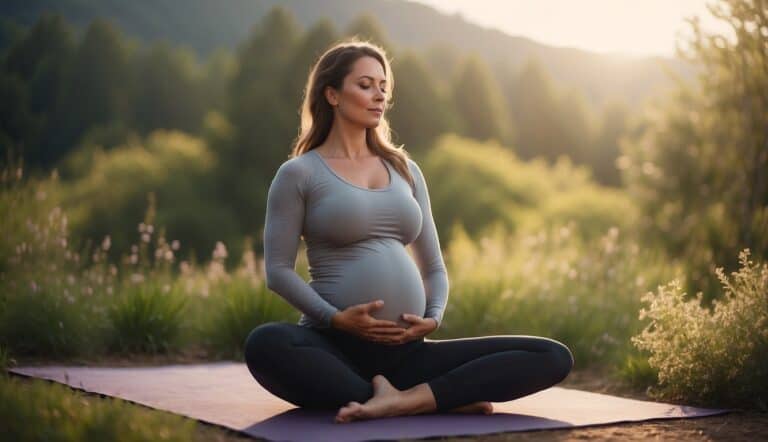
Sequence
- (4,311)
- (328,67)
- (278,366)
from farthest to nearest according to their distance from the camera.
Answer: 1. (4,311)
2. (328,67)
3. (278,366)

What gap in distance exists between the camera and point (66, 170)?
33.1 meters

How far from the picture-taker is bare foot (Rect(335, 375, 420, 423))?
3.85 m

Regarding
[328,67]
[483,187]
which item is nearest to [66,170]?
[483,187]

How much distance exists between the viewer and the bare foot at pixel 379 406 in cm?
385

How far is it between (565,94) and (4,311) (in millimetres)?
43660

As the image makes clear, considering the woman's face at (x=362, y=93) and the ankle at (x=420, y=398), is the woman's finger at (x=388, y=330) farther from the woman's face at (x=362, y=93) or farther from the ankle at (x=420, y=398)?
the woman's face at (x=362, y=93)

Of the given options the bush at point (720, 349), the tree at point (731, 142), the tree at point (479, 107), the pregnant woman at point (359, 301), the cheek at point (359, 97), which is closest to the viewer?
the pregnant woman at point (359, 301)

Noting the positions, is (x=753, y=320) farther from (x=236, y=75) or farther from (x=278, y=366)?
(x=236, y=75)

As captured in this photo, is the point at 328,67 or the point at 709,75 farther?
the point at 709,75

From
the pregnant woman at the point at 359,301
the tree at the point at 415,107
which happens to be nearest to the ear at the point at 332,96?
the pregnant woman at the point at 359,301

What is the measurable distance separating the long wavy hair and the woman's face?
0.12ft

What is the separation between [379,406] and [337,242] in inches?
28.3

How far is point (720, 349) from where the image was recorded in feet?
15.3

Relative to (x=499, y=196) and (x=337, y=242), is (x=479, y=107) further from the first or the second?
(x=337, y=242)
